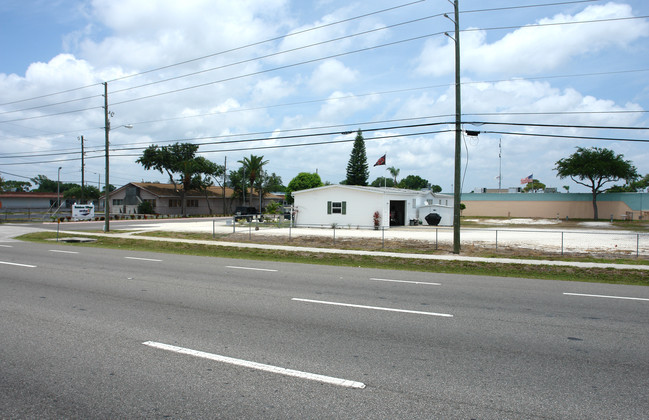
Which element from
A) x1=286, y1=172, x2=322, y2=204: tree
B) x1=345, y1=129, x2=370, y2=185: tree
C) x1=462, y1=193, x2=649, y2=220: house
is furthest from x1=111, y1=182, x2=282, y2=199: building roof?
x1=462, y1=193, x2=649, y2=220: house

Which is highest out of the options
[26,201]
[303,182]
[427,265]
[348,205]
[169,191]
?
[303,182]

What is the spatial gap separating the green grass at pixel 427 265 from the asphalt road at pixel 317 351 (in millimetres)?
3116

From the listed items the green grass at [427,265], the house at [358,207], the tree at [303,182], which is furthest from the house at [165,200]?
the green grass at [427,265]

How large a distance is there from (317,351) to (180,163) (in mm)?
65601

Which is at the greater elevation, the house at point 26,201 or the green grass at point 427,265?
the house at point 26,201

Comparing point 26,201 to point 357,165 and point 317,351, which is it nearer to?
point 357,165

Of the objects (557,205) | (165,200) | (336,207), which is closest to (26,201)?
(165,200)

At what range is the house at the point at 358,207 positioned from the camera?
1398 inches

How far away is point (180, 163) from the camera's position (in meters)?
66.8

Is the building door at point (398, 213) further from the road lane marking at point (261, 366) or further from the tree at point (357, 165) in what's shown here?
A: the tree at point (357, 165)

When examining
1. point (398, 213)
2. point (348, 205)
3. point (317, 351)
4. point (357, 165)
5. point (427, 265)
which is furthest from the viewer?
point (357, 165)

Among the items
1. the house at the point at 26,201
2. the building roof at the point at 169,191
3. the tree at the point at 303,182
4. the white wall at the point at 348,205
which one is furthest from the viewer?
the tree at the point at 303,182

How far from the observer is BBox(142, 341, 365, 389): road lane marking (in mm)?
4676

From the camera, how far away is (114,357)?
5398 mm
